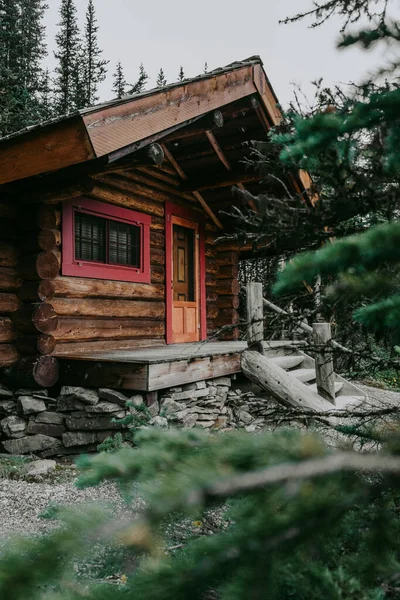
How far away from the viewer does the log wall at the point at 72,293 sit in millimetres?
5410

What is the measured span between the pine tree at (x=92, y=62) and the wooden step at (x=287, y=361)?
20475 mm

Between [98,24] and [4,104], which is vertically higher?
[98,24]

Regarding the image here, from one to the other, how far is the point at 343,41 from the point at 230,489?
115 cm

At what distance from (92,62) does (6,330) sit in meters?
23.1

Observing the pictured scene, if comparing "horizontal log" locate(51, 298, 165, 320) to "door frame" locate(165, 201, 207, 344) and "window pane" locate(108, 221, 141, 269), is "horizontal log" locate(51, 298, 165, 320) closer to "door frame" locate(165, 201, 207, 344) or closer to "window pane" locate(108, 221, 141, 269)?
"door frame" locate(165, 201, 207, 344)

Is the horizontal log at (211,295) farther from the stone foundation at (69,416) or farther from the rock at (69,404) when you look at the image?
the rock at (69,404)

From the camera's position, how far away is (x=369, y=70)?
1.25 meters

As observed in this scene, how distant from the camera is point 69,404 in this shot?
17.7 feet

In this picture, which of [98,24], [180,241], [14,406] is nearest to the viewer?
[14,406]

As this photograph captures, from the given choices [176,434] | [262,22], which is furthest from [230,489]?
→ [262,22]

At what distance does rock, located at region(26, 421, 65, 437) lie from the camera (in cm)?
540

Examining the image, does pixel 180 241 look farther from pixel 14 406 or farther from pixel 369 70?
pixel 369 70

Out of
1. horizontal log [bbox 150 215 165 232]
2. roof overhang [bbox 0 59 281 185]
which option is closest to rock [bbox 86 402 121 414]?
roof overhang [bbox 0 59 281 185]

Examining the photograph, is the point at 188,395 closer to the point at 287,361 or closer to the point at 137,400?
the point at 137,400
